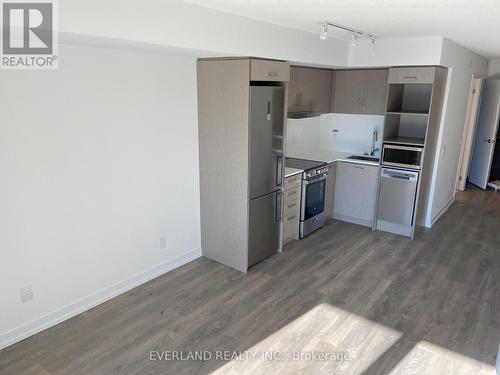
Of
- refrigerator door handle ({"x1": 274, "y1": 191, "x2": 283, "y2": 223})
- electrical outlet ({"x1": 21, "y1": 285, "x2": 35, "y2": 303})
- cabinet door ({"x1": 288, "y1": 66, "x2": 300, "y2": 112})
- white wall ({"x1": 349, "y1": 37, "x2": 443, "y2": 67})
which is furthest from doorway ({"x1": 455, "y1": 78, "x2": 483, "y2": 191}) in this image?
electrical outlet ({"x1": 21, "y1": 285, "x2": 35, "y2": 303})

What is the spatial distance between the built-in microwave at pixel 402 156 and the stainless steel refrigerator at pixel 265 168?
165cm

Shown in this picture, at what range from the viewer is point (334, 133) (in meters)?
5.87

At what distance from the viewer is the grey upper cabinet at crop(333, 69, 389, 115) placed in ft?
16.4

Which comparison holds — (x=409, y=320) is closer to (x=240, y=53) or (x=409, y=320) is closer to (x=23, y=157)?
(x=240, y=53)

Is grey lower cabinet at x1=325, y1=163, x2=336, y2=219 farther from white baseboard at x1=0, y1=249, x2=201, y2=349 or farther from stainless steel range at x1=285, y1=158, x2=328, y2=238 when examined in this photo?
white baseboard at x1=0, y1=249, x2=201, y2=349

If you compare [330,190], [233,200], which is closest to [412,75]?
[330,190]

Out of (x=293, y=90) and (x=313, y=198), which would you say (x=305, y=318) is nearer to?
(x=313, y=198)

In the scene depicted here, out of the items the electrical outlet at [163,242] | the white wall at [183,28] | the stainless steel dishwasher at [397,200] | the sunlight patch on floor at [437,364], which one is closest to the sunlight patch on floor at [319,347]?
the sunlight patch on floor at [437,364]

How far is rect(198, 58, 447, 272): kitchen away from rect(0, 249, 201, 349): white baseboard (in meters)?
0.47

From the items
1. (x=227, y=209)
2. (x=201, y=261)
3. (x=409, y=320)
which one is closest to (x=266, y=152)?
(x=227, y=209)

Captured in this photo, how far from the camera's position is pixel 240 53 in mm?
3152

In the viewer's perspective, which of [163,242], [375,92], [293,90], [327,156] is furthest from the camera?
[327,156]

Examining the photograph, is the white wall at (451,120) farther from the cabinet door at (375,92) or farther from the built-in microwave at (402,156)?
the cabinet door at (375,92)

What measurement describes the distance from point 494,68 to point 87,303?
310 inches
